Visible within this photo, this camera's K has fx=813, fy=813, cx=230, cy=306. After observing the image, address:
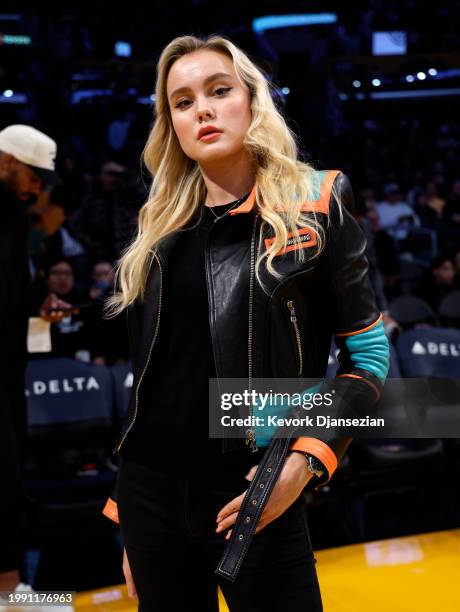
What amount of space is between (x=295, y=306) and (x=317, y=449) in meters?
0.24

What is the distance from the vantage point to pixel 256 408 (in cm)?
139

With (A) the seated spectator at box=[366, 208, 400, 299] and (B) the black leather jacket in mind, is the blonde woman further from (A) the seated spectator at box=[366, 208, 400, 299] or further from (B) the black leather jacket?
(A) the seated spectator at box=[366, 208, 400, 299]

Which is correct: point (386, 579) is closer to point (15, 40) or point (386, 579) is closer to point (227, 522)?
point (227, 522)

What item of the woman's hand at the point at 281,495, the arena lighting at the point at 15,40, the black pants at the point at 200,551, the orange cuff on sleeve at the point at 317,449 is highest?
the arena lighting at the point at 15,40

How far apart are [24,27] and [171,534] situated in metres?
9.31

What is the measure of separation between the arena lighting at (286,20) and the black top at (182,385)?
34.8ft

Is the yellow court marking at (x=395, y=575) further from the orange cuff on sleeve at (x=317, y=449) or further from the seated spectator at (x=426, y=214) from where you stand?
the seated spectator at (x=426, y=214)

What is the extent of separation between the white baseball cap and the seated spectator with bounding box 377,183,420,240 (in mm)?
5970

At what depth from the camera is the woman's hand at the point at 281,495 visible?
1301mm

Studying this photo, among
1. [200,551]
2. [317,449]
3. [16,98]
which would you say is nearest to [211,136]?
[317,449]

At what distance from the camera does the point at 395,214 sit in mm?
8820

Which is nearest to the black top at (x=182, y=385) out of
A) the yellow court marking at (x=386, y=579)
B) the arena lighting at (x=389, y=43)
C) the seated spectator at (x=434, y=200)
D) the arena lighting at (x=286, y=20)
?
the yellow court marking at (x=386, y=579)

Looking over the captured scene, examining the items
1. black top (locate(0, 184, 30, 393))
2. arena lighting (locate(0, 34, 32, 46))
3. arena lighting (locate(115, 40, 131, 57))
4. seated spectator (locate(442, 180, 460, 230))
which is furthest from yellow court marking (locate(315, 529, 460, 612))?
arena lighting (locate(115, 40, 131, 57))

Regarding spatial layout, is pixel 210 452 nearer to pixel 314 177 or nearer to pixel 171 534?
pixel 171 534
